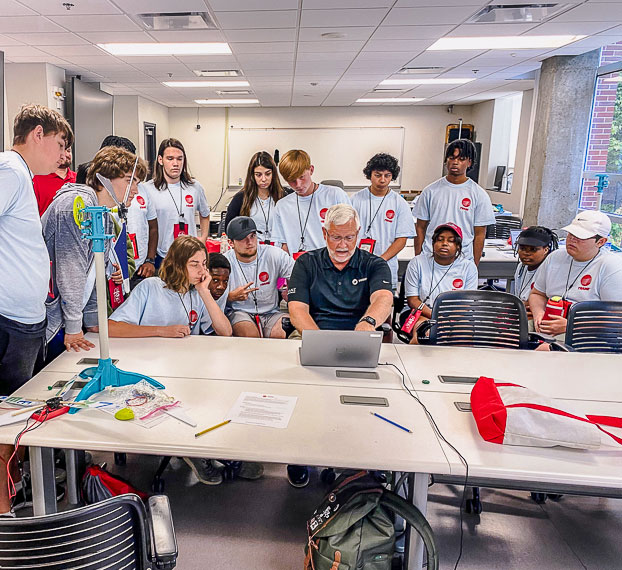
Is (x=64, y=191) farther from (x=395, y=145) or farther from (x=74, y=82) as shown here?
(x=395, y=145)

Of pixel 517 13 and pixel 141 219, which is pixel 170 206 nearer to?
pixel 141 219

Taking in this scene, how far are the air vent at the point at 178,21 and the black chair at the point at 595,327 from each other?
3.37 m

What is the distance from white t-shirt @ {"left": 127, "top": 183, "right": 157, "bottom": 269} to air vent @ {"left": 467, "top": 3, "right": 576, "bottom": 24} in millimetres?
2876

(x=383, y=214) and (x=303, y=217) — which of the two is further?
(x=383, y=214)

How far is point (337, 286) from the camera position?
2709 mm

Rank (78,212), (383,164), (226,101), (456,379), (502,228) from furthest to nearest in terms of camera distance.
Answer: (226,101), (502,228), (383,164), (456,379), (78,212)

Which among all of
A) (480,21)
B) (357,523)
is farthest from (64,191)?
(480,21)

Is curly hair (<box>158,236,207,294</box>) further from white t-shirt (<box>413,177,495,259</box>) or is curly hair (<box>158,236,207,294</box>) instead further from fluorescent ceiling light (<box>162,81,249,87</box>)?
fluorescent ceiling light (<box>162,81,249,87</box>)

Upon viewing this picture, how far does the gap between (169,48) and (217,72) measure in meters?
1.47

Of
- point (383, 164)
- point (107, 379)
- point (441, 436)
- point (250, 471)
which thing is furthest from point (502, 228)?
point (107, 379)

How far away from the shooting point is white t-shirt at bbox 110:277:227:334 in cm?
254

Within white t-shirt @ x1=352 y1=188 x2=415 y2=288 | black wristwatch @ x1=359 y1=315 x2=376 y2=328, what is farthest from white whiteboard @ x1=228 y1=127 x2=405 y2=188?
black wristwatch @ x1=359 y1=315 x2=376 y2=328

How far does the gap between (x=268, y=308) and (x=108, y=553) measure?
2.27m

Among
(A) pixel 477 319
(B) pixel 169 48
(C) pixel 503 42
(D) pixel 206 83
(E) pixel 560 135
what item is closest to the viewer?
(A) pixel 477 319
